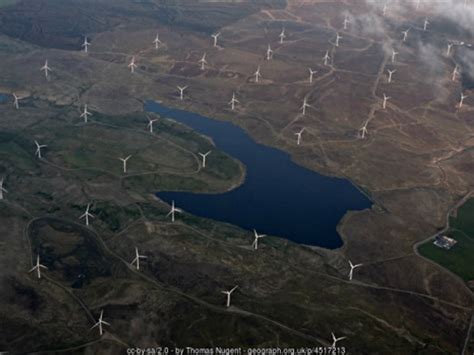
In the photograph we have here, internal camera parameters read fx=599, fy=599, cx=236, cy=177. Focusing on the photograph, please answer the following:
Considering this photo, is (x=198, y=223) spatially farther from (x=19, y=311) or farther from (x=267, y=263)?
(x=19, y=311)

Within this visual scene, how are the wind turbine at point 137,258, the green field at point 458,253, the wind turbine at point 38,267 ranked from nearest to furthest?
the wind turbine at point 38,267 < the wind turbine at point 137,258 < the green field at point 458,253

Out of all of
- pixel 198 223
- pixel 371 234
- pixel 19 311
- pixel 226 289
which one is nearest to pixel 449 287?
pixel 371 234

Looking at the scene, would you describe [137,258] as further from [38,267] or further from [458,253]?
[458,253]

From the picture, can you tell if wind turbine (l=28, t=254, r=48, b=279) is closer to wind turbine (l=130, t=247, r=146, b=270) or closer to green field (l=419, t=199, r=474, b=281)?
wind turbine (l=130, t=247, r=146, b=270)

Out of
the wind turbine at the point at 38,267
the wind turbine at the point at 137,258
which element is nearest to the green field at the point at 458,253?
the wind turbine at the point at 137,258

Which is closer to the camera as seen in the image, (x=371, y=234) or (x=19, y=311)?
(x=19, y=311)

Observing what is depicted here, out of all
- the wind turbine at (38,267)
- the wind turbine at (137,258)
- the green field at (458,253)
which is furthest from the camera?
the green field at (458,253)

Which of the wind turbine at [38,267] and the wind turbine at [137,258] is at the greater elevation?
the wind turbine at [137,258]

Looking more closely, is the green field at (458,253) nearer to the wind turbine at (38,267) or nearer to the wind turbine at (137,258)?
the wind turbine at (137,258)

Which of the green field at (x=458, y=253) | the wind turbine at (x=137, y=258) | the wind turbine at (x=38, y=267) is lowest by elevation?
the wind turbine at (x=38, y=267)

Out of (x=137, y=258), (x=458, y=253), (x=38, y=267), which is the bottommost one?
(x=38, y=267)

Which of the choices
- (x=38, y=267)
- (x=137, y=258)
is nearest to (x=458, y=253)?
(x=137, y=258)
